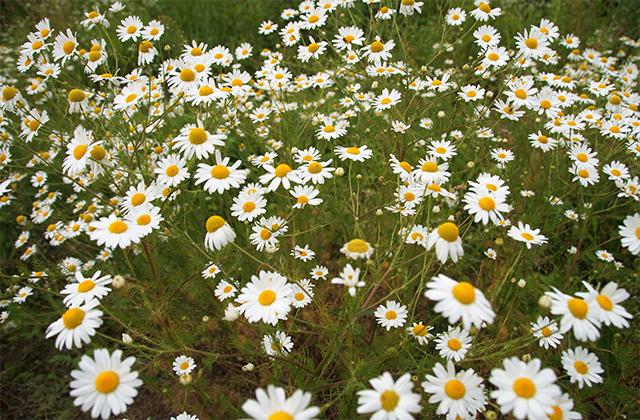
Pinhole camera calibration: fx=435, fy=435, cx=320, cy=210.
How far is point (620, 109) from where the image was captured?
2998 millimetres

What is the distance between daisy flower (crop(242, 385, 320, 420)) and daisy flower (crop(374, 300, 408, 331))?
0.88 m

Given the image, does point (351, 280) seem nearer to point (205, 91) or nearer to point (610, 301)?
point (610, 301)

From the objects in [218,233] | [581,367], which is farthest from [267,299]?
[581,367]

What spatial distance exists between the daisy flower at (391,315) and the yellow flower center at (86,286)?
1.17 meters

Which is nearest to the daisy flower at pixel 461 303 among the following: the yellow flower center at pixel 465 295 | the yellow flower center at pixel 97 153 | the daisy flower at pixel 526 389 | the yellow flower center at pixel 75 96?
the yellow flower center at pixel 465 295

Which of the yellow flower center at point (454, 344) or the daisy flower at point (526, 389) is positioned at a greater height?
the yellow flower center at point (454, 344)

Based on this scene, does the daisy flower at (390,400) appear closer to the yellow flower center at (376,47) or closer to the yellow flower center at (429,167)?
the yellow flower center at (429,167)

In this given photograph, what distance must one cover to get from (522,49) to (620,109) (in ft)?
3.23

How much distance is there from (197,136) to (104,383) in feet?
3.43

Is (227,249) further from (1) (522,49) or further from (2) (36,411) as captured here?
(1) (522,49)

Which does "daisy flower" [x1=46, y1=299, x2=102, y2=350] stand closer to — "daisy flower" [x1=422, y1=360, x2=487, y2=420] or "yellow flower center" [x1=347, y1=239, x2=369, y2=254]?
"yellow flower center" [x1=347, y1=239, x2=369, y2=254]

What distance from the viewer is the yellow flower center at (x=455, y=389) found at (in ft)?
4.57

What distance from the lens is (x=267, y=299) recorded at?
1551mm

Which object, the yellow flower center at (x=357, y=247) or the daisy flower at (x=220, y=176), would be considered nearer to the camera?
the yellow flower center at (x=357, y=247)
